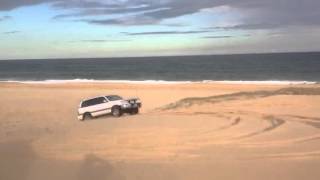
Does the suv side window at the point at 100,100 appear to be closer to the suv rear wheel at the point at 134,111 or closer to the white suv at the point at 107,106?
the white suv at the point at 107,106

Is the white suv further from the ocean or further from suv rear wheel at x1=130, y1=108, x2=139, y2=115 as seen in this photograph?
the ocean

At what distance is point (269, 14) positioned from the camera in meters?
3.26

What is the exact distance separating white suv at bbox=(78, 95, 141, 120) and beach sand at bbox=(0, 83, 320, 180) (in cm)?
3

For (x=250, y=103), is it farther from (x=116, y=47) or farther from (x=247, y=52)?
(x=116, y=47)

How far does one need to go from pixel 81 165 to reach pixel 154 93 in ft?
1.87

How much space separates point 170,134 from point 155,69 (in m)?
0.43

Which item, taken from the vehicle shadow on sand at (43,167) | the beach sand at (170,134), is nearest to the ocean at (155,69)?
the beach sand at (170,134)

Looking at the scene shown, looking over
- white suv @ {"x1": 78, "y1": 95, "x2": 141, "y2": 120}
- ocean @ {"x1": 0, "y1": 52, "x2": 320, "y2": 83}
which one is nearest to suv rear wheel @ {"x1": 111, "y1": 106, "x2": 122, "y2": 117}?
white suv @ {"x1": 78, "y1": 95, "x2": 141, "y2": 120}

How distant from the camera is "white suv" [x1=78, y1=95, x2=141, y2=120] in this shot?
3346mm

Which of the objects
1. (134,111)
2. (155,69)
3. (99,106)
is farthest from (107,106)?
(155,69)

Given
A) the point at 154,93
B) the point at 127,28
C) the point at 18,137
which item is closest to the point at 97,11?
the point at 127,28

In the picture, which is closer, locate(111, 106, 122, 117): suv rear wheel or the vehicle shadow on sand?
the vehicle shadow on sand

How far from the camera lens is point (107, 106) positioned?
3.36 metres

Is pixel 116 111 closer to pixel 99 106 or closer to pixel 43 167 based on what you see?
pixel 99 106
